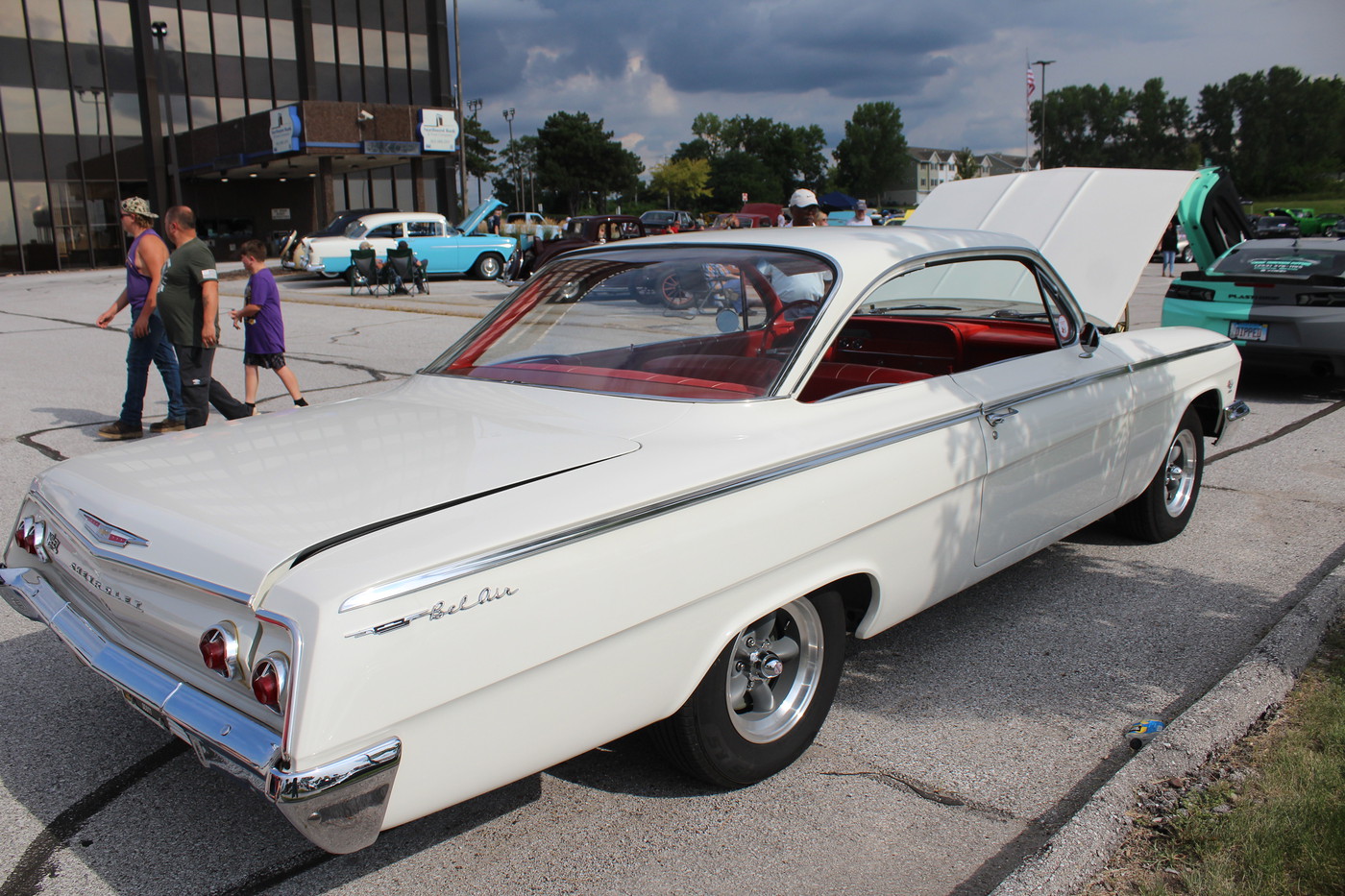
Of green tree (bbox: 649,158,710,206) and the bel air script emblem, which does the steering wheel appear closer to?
the bel air script emblem

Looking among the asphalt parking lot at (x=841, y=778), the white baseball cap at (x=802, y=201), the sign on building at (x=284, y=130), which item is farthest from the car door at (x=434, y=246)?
the asphalt parking lot at (x=841, y=778)

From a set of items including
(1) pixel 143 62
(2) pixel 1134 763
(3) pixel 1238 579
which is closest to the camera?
(2) pixel 1134 763

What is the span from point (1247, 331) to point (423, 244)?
62.9ft

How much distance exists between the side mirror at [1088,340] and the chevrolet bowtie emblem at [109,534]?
342cm

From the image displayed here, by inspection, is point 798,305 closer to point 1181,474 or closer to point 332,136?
point 1181,474

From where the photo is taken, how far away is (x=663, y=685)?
240 cm

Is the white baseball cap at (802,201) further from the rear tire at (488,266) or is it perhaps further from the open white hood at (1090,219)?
the rear tire at (488,266)

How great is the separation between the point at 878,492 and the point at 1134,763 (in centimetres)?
101

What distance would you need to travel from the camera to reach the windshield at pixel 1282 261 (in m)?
8.45

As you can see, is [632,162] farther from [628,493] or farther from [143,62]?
[628,493]

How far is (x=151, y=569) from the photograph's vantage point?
2.26m

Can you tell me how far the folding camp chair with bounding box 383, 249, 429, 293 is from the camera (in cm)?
2047

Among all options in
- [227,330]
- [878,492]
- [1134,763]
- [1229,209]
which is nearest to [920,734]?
[1134,763]

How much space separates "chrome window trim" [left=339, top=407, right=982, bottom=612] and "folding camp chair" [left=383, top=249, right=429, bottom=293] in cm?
1874
